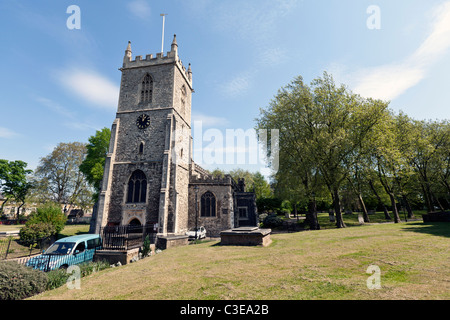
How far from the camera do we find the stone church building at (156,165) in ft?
70.2

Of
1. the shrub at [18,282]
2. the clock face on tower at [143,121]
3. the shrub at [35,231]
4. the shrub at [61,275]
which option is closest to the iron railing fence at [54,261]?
the shrub at [61,275]

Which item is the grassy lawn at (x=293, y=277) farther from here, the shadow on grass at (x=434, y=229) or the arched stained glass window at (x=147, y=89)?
the arched stained glass window at (x=147, y=89)

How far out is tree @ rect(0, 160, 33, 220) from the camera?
4391 cm

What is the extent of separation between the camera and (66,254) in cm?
1053

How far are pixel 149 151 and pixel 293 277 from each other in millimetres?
20637

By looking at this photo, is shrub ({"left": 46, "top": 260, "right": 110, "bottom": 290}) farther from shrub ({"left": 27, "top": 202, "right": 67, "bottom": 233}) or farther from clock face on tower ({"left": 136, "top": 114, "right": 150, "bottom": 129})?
clock face on tower ({"left": 136, "top": 114, "right": 150, "bottom": 129})

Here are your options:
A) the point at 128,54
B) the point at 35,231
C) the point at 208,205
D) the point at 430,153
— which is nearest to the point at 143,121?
the point at 128,54

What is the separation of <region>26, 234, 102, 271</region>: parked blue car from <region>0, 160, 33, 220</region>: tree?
4749cm

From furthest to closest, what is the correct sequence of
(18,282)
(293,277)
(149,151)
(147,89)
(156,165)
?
(147,89) → (149,151) → (156,165) → (18,282) → (293,277)

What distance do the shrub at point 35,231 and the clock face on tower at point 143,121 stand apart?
12551 mm

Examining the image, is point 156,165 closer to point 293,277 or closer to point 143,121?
point 143,121
